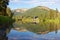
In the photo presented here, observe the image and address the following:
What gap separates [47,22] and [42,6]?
0.48 meters

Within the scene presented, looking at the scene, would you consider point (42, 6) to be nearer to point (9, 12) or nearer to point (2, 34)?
point (9, 12)

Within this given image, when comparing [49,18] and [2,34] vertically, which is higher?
[49,18]

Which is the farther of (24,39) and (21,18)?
(21,18)

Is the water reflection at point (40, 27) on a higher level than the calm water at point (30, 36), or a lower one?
higher

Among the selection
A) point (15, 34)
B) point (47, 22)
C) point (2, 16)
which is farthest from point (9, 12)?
point (47, 22)

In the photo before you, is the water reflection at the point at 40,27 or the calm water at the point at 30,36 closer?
the calm water at the point at 30,36

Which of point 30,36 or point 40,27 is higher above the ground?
point 40,27

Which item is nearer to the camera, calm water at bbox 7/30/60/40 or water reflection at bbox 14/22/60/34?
calm water at bbox 7/30/60/40

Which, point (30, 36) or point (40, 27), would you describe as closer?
point (30, 36)

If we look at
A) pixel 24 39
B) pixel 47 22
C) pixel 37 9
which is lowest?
pixel 24 39

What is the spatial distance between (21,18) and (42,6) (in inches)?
26.4

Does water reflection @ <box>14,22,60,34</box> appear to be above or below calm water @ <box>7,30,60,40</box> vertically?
above

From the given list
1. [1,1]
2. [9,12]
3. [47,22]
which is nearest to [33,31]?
[47,22]

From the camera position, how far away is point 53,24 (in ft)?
17.3
